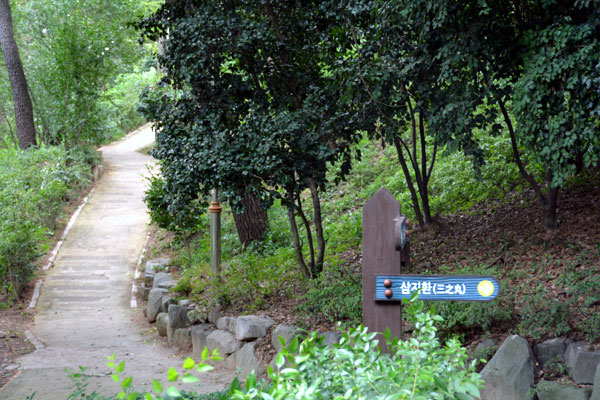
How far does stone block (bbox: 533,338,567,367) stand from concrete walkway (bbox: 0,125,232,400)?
3.42 meters

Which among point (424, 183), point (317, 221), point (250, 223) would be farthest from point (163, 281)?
point (424, 183)

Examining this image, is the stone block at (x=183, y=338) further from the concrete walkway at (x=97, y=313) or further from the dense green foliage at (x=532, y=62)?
the dense green foliage at (x=532, y=62)

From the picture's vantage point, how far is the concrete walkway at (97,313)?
275 inches

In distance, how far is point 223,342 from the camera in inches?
301

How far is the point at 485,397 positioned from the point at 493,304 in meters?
0.92

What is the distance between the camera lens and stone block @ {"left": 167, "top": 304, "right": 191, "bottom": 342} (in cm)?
862

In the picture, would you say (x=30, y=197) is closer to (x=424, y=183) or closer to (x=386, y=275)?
(x=424, y=183)

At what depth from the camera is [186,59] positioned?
7.26 m

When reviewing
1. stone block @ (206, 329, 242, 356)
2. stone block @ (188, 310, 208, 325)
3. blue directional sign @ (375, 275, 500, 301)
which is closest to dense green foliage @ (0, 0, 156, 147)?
stone block @ (188, 310, 208, 325)

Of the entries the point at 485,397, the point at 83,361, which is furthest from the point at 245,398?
the point at 83,361

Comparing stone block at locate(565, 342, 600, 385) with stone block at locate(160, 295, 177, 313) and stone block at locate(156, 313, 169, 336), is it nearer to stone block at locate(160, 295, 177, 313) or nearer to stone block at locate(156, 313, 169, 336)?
stone block at locate(156, 313, 169, 336)

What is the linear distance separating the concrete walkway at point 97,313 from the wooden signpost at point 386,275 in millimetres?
2781

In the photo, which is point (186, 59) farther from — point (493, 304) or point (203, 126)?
point (493, 304)

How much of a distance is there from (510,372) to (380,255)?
2.04m
